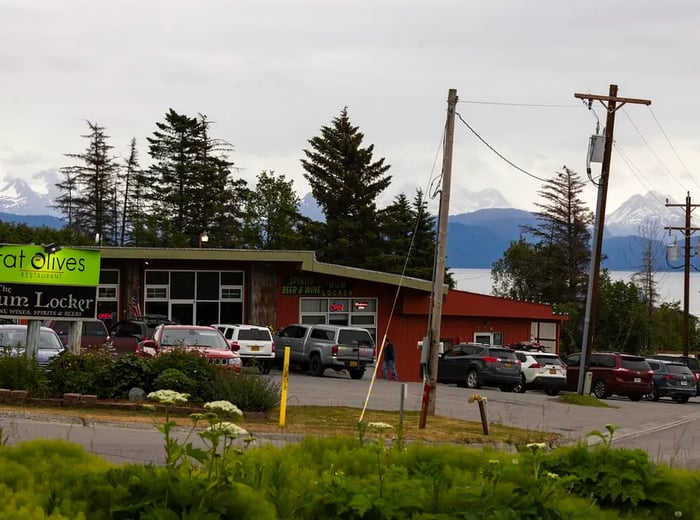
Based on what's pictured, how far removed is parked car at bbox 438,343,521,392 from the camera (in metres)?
37.5

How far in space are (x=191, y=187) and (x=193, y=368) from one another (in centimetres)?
7326

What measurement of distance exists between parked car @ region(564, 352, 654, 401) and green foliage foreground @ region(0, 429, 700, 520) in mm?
29721

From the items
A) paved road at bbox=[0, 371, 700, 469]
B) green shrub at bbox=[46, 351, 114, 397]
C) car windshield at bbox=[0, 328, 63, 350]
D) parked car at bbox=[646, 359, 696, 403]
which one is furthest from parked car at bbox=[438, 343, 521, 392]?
green shrub at bbox=[46, 351, 114, 397]

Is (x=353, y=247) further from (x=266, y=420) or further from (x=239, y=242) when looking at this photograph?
(x=266, y=420)

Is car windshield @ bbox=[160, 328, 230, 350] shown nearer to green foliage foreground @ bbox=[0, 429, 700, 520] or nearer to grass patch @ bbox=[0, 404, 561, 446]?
grass patch @ bbox=[0, 404, 561, 446]

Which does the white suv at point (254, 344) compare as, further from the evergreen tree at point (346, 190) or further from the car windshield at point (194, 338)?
the evergreen tree at point (346, 190)

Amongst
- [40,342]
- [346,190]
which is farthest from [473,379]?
[346,190]

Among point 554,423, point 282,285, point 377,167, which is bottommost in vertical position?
point 554,423

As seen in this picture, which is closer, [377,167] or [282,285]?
[282,285]

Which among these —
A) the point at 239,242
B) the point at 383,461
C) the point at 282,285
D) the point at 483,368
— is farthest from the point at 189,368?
the point at 239,242

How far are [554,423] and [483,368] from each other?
12454 millimetres

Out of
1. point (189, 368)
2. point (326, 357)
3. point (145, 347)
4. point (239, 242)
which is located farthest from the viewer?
point (239, 242)

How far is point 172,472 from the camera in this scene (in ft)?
21.1

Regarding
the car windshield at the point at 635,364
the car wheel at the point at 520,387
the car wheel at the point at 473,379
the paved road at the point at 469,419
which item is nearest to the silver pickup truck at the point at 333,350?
the paved road at the point at 469,419
